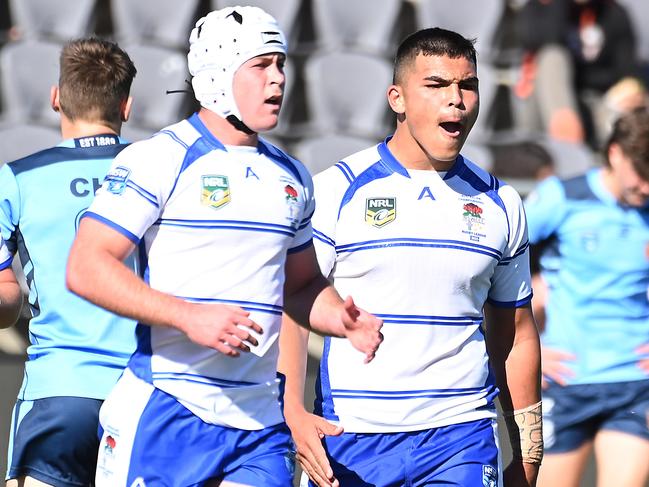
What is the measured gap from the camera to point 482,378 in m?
4.61

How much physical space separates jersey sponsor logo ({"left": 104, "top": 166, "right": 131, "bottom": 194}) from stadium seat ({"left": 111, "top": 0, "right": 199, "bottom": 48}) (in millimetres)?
7666

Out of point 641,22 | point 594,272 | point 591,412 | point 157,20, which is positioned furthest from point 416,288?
point 641,22

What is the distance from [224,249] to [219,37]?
0.70 metres

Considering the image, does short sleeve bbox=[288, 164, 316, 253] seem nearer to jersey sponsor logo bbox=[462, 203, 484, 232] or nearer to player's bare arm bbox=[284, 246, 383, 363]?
player's bare arm bbox=[284, 246, 383, 363]

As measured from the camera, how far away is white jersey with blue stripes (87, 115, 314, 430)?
394 cm

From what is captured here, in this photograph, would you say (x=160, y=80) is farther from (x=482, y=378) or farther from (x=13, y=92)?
(x=482, y=378)

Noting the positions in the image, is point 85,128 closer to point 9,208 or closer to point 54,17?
point 9,208

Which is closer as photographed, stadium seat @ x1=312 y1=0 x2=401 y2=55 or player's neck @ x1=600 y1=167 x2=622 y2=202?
player's neck @ x1=600 y1=167 x2=622 y2=202

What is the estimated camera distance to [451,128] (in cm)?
462

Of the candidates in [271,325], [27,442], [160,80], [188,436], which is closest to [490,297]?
[271,325]

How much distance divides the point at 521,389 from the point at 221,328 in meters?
1.64

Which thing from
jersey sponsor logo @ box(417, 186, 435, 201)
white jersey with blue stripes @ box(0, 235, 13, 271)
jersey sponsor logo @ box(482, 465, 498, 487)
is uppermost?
jersey sponsor logo @ box(417, 186, 435, 201)

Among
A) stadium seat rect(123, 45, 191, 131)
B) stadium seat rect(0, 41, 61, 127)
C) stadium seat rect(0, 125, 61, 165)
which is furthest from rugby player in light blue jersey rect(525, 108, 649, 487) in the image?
stadium seat rect(0, 41, 61, 127)

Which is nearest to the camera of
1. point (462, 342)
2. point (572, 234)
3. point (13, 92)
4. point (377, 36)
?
point (462, 342)
